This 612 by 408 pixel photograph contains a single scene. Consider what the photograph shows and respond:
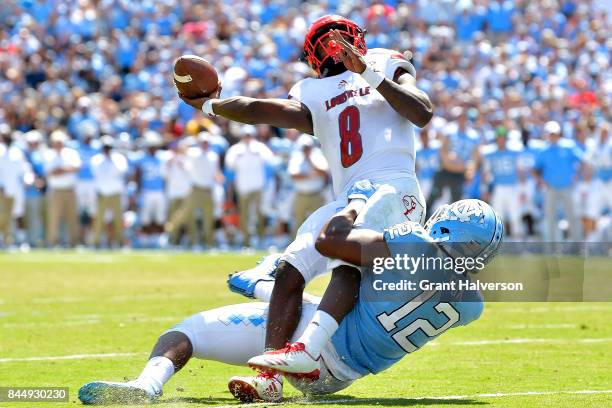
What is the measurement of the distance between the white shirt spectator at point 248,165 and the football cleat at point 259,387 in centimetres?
1517

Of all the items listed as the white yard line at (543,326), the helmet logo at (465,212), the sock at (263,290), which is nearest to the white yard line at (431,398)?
the sock at (263,290)

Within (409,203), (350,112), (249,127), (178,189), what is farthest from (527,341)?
(178,189)

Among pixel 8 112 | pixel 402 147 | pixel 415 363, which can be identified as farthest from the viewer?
pixel 8 112

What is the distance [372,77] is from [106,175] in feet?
50.9

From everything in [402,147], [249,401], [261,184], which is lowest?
[261,184]

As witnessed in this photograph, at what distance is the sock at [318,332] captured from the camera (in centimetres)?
554

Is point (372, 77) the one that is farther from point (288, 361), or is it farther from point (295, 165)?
point (295, 165)

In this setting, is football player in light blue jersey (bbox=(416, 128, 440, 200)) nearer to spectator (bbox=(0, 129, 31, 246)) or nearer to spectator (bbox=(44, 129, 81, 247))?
spectator (bbox=(44, 129, 81, 247))

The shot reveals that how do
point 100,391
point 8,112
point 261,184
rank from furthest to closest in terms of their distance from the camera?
point 8,112 → point 261,184 → point 100,391

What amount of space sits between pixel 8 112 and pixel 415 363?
57.2ft

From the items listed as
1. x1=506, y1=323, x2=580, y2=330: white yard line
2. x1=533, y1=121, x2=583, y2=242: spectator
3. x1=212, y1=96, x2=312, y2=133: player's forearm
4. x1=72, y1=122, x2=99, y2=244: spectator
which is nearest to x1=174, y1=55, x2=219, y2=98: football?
x1=212, y1=96, x2=312, y2=133: player's forearm

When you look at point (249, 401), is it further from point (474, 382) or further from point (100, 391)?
point (474, 382)

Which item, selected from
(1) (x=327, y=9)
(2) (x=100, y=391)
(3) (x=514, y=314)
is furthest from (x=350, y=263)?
(1) (x=327, y=9)

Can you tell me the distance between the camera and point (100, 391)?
18.2 ft
